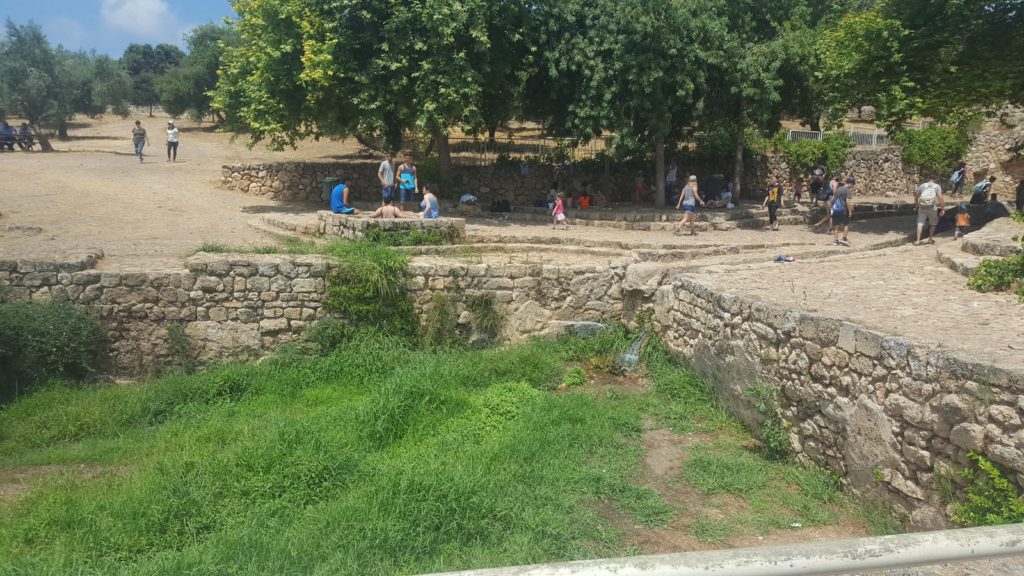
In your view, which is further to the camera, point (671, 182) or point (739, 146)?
point (671, 182)

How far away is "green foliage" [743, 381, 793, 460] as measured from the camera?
7.06m

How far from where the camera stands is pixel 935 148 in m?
27.1

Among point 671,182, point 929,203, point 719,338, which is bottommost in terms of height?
point 719,338

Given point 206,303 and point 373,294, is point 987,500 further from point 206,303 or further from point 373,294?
point 206,303

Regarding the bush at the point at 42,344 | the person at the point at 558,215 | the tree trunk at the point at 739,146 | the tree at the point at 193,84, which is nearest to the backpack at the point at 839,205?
the tree trunk at the point at 739,146

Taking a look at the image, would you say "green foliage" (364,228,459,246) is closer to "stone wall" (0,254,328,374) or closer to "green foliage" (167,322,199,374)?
"stone wall" (0,254,328,374)

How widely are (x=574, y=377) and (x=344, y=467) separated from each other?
390 centimetres

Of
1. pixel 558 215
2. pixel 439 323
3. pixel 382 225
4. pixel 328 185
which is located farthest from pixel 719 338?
pixel 328 185

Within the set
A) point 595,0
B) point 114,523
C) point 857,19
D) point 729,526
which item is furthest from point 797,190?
point 114,523

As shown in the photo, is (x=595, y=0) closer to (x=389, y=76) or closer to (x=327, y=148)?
(x=389, y=76)

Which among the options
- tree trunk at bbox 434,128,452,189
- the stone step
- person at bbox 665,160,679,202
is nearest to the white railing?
the stone step

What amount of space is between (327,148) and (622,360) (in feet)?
60.1

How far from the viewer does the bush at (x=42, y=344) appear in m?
9.48

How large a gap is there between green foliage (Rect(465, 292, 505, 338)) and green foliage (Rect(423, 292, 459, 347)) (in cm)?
34
